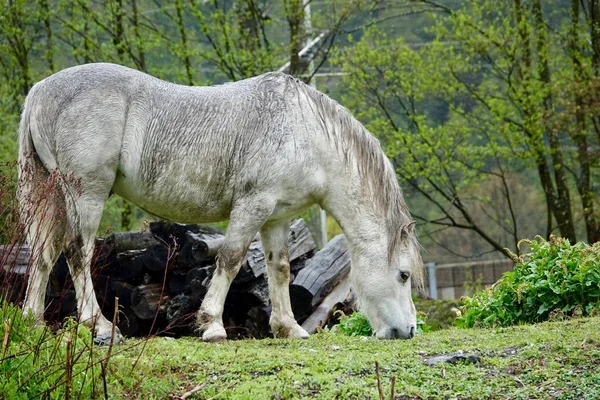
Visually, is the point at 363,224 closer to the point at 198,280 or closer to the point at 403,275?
the point at 403,275

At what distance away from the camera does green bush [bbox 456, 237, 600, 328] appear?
6742 mm

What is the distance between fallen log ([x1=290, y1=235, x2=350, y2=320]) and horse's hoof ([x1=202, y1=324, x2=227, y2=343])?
2051mm

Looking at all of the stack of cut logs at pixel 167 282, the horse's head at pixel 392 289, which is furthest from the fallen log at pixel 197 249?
the horse's head at pixel 392 289

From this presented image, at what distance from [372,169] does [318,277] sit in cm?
218

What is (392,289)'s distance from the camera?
20.7 ft

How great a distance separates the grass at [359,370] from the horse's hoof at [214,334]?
0.31 metres

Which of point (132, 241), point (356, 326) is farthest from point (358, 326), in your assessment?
point (132, 241)

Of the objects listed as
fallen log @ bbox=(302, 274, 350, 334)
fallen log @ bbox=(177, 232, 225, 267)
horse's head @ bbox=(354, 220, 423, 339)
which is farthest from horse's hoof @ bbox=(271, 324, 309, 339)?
fallen log @ bbox=(302, 274, 350, 334)

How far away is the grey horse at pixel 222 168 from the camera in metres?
5.98

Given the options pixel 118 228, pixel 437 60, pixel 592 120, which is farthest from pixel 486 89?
pixel 118 228

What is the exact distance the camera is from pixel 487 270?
725 inches

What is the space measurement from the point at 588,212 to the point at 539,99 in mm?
2173

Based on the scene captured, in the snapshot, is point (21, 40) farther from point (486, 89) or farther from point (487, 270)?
point (487, 270)

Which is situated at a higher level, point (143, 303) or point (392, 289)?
point (392, 289)
